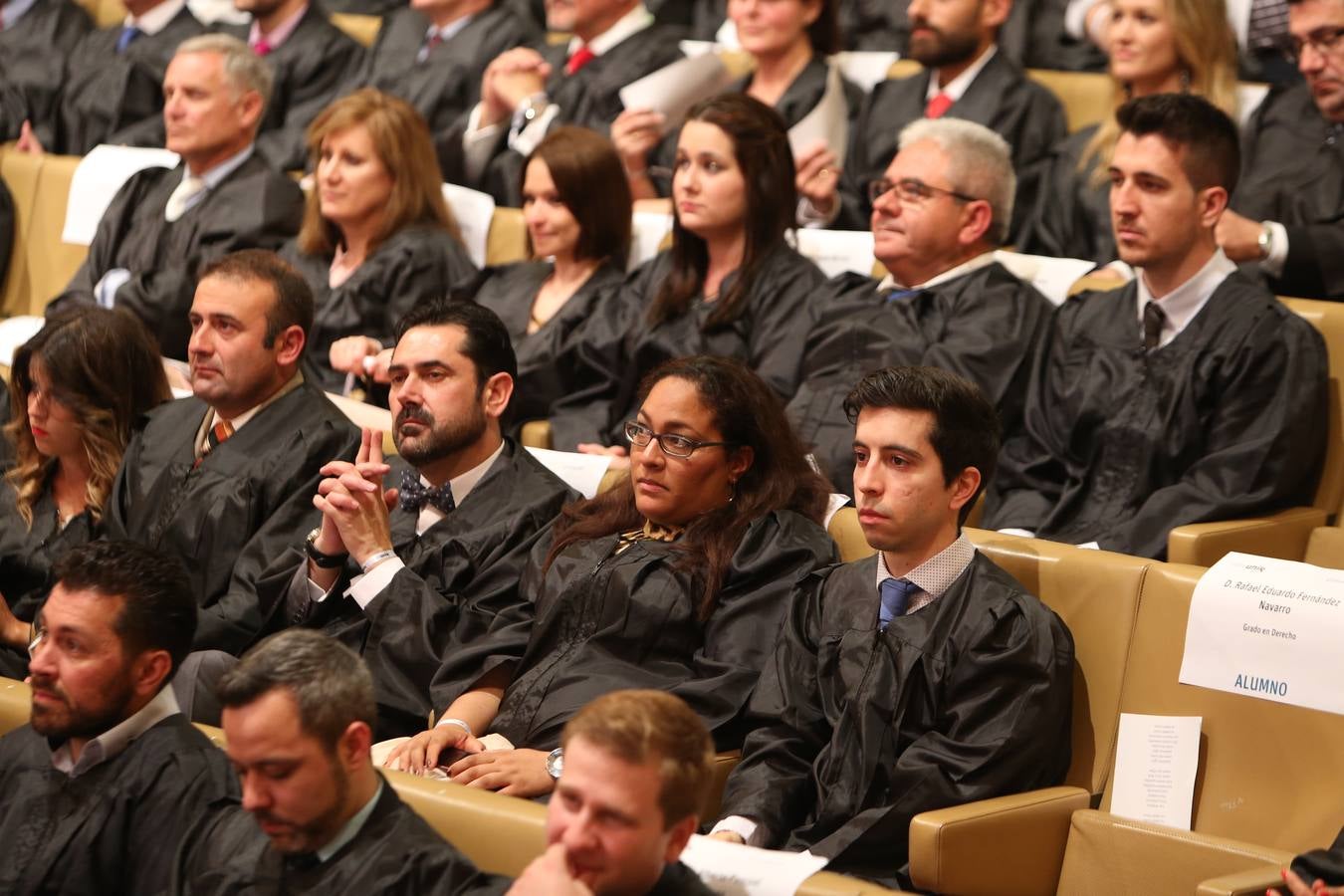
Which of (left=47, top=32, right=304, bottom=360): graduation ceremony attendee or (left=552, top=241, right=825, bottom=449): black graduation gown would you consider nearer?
(left=552, top=241, right=825, bottom=449): black graduation gown

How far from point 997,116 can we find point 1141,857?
2.86 metres

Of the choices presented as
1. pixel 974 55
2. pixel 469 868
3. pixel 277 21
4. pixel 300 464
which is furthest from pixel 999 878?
pixel 277 21

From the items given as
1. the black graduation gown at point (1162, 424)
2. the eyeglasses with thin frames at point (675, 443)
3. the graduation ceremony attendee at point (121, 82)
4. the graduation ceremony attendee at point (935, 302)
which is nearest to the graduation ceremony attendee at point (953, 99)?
the graduation ceremony attendee at point (935, 302)

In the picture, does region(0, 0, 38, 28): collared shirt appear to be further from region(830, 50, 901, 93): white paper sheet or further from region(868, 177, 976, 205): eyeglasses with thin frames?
region(868, 177, 976, 205): eyeglasses with thin frames

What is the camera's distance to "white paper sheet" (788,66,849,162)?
5.12 metres

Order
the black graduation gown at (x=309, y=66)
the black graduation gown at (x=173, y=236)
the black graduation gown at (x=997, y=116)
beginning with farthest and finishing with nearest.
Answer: the black graduation gown at (x=309, y=66), the black graduation gown at (x=997, y=116), the black graduation gown at (x=173, y=236)

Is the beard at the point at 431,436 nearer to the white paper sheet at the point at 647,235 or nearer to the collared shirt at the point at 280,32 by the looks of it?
the white paper sheet at the point at 647,235

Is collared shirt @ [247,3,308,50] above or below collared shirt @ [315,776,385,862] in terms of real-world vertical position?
below

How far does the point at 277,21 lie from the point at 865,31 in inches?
79.0

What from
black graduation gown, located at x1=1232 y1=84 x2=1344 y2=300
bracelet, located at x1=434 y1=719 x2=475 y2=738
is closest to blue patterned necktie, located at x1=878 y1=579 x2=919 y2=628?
bracelet, located at x1=434 y1=719 x2=475 y2=738

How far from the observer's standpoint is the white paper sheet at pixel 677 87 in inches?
203

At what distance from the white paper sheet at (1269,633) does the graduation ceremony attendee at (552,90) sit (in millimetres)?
2954

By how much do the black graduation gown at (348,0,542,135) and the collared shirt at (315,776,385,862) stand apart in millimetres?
3846

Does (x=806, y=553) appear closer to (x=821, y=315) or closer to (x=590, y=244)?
(x=821, y=315)
